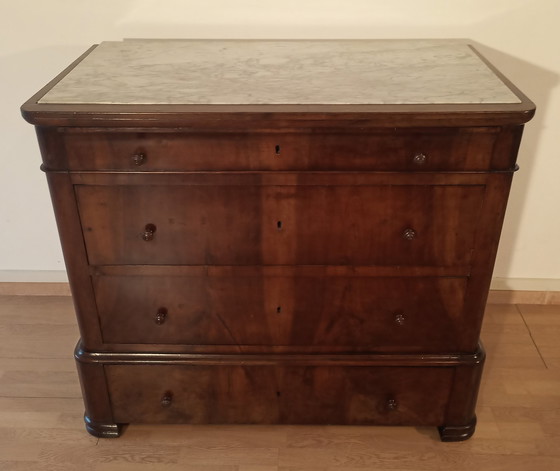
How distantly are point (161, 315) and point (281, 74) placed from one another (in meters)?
0.72

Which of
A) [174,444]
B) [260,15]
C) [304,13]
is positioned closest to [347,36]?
[304,13]

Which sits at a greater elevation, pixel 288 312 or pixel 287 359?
pixel 288 312

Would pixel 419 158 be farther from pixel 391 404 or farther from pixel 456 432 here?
pixel 456 432

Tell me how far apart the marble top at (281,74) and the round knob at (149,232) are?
0.31 m

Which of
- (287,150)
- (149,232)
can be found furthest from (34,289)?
(287,150)

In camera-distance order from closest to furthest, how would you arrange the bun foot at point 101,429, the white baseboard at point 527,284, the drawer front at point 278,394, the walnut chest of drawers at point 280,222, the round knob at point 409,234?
the walnut chest of drawers at point 280,222 → the round knob at point 409,234 → the drawer front at point 278,394 → the bun foot at point 101,429 → the white baseboard at point 527,284

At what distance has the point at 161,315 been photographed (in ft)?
5.37

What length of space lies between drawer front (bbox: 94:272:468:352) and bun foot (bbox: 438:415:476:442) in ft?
0.95

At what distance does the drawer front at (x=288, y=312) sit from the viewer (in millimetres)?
1602

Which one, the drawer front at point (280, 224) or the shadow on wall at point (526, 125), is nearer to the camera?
the drawer front at point (280, 224)

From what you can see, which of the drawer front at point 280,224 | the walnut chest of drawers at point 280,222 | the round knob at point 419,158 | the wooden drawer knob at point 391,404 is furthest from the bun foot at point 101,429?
the round knob at point 419,158

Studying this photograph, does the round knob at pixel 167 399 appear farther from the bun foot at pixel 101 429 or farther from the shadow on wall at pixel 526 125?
the shadow on wall at pixel 526 125

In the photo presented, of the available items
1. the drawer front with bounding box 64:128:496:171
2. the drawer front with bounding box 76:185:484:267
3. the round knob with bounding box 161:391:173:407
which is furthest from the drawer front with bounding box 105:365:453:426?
the drawer front with bounding box 64:128:496:171

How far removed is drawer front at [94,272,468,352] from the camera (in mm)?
1602
